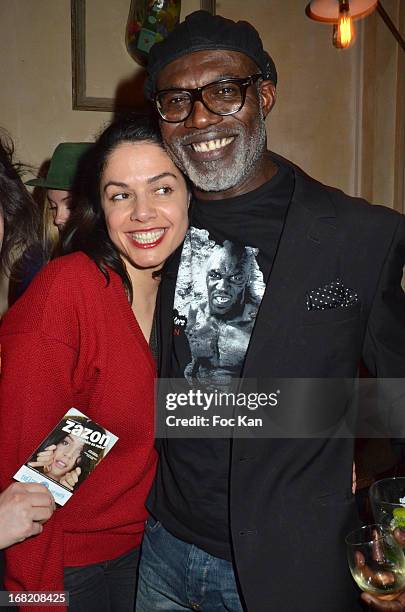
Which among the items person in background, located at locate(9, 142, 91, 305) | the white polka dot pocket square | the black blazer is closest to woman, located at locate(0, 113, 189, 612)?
the black blazer

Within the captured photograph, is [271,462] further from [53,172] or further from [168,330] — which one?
[53,172]

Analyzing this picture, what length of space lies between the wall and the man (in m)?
2.14

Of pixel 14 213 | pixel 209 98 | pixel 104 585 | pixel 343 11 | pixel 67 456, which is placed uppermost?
pixel 343 11

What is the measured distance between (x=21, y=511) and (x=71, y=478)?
0.13 metres

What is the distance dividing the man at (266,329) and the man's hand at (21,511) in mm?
366

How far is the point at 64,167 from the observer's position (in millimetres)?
2727

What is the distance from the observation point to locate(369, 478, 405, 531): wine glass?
1497mm

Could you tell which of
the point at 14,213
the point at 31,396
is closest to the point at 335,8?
the point at 14,213

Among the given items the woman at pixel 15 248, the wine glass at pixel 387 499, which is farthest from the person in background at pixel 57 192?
the wine glass at pixel 387 499

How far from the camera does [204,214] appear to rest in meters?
1.75

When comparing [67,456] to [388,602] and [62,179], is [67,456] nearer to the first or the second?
[388,602]

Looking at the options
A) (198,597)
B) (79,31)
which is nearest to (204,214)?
(198,597)

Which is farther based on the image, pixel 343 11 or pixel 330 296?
pixel 343 11

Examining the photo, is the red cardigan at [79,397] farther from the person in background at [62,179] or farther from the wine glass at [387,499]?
the person in background at [62,179]
